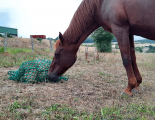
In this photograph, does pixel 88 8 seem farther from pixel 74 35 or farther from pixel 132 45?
pixel 132 45

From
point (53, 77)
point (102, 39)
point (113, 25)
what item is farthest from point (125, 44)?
point (102, 39)

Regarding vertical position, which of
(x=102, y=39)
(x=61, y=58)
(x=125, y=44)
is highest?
(x=102, y=39)

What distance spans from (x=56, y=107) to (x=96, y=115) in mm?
574

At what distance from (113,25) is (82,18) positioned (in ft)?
2.69

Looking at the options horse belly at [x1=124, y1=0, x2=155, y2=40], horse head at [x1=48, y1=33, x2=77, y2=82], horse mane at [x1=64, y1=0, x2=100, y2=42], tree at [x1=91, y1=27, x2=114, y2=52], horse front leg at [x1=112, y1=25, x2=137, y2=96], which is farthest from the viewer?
tree at [x1=91, y1=27, x2=114, y2=52]

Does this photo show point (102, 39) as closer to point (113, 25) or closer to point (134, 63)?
point (134, 63)

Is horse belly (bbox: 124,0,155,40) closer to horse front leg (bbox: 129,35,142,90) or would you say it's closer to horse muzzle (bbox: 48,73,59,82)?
horse front leg (bbox: 129,35,142,90)

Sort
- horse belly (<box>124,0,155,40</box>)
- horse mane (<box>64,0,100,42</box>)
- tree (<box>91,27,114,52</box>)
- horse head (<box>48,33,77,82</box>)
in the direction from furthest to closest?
tree (<box>91,27,114,52</box>), horse head (<box>48,33,77,82</box>), horse mane (<box>64,0,100,42</box>), horse belly (<box>124,0,155,40</box>)

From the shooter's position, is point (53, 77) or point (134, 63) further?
point (53, 77)

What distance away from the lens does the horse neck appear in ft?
9.64

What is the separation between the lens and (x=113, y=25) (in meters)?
2.49

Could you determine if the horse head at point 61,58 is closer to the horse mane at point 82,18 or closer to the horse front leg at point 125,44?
the horse mane at point 82,18

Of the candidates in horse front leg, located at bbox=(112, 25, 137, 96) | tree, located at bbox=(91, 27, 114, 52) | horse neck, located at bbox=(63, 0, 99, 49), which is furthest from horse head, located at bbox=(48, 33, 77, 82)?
tree, located at bbox=(91, 27, 114, 52)

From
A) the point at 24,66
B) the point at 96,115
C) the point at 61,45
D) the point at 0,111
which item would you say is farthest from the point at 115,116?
the point at 24,66
